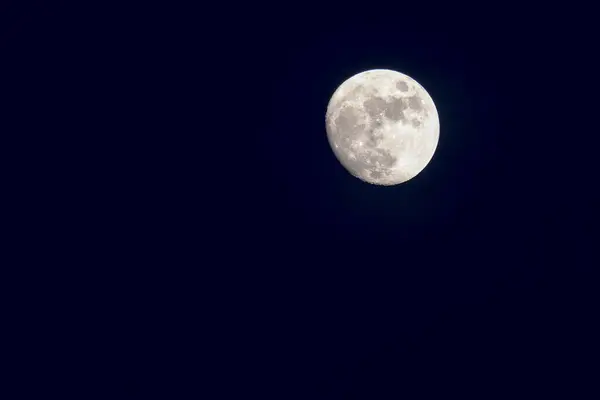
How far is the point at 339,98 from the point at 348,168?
159 centimetres

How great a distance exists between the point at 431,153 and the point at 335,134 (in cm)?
219

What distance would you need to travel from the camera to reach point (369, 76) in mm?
10672

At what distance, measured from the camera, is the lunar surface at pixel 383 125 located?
10.2m

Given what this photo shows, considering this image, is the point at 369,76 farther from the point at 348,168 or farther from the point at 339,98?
the point at 348,168

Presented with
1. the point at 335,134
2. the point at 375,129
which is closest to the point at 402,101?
the point at 375,129

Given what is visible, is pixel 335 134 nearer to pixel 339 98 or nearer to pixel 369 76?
pixel 339 98

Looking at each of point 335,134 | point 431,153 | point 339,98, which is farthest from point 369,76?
point 431,153

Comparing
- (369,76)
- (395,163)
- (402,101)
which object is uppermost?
(369,76)

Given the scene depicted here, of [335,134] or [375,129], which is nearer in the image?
[375,129]

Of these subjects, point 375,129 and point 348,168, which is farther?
point 348,168

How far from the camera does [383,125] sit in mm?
10164

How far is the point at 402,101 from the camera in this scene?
404 inches

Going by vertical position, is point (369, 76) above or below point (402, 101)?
above

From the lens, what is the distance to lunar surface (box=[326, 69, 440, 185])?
10.2 metres
